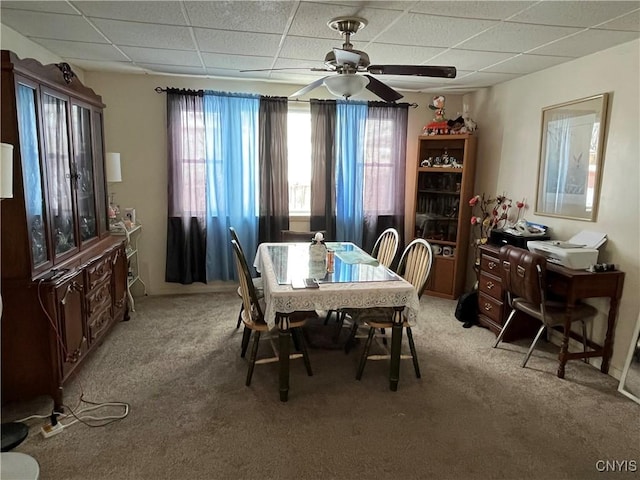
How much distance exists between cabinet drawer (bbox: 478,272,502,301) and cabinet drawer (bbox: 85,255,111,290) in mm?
3285

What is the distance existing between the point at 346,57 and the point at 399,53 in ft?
3.82

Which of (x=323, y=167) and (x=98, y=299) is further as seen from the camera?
(x=323, y=167)

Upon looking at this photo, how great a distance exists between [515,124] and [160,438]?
406 centimetres

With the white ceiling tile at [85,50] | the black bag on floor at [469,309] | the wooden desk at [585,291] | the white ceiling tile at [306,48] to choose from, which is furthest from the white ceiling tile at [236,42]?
the black bag on floor at [469,309]

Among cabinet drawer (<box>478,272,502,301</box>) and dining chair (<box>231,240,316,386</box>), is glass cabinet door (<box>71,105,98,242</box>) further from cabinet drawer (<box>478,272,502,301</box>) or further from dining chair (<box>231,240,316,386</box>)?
cabinet drawer (<box>478,272,502,301</box>)

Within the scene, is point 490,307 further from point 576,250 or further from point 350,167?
point 350,167

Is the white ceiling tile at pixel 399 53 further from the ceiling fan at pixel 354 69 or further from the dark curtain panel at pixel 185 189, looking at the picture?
the dark curtain panel at pixel 185 189

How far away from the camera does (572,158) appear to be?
10.8 ft

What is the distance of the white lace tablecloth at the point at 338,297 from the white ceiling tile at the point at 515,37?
1.82m

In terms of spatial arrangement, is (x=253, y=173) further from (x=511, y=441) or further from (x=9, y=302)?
(x=511, y=441)

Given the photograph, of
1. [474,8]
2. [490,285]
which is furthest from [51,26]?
[490,285]

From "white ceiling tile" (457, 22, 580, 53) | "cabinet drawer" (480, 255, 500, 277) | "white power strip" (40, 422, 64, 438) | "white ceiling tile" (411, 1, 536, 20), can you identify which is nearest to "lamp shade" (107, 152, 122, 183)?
"white power strip" (40, 422, 64, 438)

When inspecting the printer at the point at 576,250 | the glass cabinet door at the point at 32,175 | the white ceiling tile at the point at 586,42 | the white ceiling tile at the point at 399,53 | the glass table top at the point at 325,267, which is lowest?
the glass table top at the point at 325,267

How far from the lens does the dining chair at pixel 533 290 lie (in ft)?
9.32
